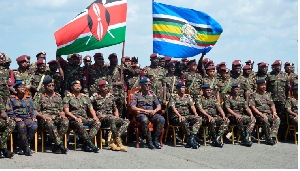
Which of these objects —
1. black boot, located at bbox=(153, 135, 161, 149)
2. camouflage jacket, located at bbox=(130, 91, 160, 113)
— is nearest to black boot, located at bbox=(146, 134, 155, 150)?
black boot, located at bbox=(153, 135, 161, 149)

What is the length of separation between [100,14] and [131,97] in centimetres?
187

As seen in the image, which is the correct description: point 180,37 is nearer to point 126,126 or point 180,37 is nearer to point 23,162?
point 126,126

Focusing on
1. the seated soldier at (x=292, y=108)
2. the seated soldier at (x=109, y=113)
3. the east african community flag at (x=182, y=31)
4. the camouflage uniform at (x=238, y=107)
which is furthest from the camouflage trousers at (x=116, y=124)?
the seated soldier at (x=292, y=108)

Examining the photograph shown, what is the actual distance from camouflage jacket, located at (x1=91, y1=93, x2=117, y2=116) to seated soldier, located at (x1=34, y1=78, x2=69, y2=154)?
2.54ft

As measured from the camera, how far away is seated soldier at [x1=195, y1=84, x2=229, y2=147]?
10.0 metres

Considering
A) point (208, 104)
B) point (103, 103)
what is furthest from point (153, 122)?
point (208, 104)

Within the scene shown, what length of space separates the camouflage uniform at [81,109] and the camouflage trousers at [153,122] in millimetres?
932

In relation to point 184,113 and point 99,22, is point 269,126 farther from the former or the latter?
point 99,22

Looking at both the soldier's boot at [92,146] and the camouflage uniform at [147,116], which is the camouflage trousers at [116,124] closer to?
the camouflage uniform at [147,116]

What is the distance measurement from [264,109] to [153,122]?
2864 millimetres

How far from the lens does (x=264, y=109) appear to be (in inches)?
426

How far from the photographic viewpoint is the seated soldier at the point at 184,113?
971 centimetres

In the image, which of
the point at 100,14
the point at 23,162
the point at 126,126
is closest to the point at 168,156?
the point at 126,126

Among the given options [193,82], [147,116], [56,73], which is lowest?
[147,116]
